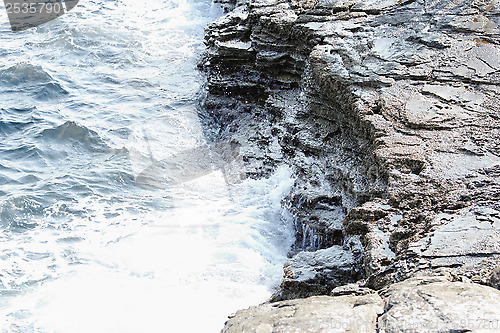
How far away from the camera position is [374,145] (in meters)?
5.51

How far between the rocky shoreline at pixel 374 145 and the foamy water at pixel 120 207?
Answer: 2.44 feet

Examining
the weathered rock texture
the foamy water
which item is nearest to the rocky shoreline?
the weathered rock texture

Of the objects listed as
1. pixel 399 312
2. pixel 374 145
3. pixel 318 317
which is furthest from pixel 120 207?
pixel 399 312

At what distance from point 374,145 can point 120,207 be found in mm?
4082

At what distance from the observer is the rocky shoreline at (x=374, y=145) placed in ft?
10.5

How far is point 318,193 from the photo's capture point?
257 inches

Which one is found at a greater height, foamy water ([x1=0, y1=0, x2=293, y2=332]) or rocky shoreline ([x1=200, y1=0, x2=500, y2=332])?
rocky shoreline ([x1=200, y1=0, x2=500, y2=332])

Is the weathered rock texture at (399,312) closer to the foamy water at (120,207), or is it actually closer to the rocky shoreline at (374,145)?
the rocky shoreline at (374,145)

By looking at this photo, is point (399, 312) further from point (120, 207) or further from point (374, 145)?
point (120, 207)

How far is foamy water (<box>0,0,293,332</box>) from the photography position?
5668mm

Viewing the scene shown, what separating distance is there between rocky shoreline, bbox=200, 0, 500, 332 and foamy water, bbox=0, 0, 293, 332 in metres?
0.74

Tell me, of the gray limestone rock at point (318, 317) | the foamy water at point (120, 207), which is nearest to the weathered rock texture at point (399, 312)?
the gray limestone rock at point (318, 317)

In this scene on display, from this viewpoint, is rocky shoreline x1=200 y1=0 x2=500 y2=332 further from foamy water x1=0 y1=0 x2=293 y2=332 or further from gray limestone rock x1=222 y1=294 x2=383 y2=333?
foamy water x1=0 y1=0 x2=293 y2=332

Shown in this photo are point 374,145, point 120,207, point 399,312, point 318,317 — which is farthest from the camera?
point 120,207
